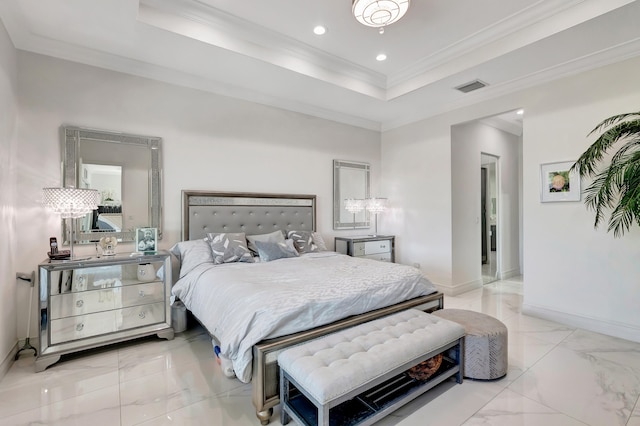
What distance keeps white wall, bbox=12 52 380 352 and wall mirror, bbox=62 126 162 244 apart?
0.30ft

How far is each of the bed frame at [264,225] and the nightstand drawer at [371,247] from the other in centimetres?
74

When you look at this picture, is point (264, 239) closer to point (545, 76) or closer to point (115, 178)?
point (115, 178)

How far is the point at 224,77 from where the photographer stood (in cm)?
355

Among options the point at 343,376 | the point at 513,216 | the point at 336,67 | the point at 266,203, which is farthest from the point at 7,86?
the point at 513,216

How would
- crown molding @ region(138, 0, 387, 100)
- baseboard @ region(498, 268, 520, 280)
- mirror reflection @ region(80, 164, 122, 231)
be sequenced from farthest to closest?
baseboard @ region(498, 268, 520, 280) → mirror reflection @ region(80, 164, 122, 231) → crown molding @ region(138, 0, 387, 100)

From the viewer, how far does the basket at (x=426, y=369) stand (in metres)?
2.09

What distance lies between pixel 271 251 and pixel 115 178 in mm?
1832

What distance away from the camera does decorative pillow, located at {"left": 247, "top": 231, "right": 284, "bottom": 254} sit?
3.62 meters

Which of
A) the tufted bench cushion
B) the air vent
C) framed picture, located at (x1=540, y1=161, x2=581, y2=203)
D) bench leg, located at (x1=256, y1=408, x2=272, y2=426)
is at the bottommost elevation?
bench leg, located at (x1=256, y1=408, x2=272, y2=426)

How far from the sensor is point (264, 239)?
368 cm

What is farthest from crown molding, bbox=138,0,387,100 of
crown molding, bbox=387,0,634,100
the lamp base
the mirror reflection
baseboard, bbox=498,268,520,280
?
baseboard, bbox=498,268,520,280

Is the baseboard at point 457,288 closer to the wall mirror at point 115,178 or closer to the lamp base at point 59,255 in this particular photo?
the wall mirror at point 115,178

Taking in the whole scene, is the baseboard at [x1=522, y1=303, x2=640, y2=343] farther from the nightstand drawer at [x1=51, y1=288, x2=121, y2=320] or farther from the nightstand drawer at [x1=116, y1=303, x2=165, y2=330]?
the nightstand drawer at [x1=51, y1=288, x2=121, y2=320]

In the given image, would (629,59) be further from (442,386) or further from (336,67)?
(442,386)
